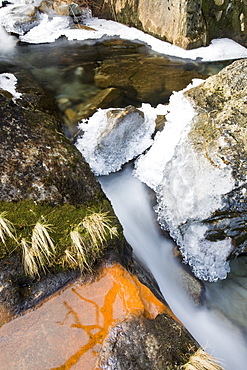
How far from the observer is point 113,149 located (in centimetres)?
673

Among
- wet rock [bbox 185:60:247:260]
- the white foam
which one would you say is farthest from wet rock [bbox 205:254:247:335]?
the white foam

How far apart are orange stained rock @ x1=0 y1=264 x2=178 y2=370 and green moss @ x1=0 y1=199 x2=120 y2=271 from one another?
1.17ft

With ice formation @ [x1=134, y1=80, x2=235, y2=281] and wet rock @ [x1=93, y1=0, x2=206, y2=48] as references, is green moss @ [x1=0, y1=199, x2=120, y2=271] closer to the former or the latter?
ice formation @ [x1=134, y1=80, x2=235, y2=281]

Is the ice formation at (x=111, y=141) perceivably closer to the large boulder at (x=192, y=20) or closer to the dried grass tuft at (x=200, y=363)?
the dried grass tuft at (x=200, y=363)

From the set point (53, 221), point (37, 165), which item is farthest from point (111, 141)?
point (53, 221)

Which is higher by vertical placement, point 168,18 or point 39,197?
point 168,18

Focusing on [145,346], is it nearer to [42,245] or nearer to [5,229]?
[42,245]

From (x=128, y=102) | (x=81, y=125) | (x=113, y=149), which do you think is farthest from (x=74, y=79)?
(x=113, y=149)

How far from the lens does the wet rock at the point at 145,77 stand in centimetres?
864

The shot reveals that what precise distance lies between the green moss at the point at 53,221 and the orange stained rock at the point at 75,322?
36 centimetres

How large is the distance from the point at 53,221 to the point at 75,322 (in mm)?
1269

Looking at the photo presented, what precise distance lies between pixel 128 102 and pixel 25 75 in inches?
140

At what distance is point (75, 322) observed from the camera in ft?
9.88

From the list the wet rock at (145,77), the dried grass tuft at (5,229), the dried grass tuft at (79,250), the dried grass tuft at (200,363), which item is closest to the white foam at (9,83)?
the wet rock at (145,77)
